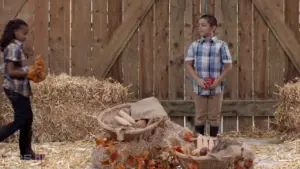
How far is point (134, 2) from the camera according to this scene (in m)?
8.39

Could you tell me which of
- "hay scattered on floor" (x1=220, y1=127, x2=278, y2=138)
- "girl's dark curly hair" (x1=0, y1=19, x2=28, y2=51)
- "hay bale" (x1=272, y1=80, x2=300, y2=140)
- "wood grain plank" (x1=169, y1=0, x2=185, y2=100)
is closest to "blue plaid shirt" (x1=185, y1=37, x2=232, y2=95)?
"hay bale" (x1=272, y1=80, x2=300, y2=140)

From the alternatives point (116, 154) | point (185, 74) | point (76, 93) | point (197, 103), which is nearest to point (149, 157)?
point (116, 154)

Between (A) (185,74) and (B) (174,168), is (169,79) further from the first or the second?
(B) (174,168)

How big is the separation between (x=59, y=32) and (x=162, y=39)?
1.35 m

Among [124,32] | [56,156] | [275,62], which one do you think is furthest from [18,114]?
[275,62]

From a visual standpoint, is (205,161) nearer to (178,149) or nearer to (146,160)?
(178,149)

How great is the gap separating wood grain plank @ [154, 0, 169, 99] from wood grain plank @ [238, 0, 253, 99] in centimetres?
96

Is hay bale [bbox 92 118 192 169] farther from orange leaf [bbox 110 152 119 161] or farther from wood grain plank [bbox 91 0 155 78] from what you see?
wood grain plank [bbox 91 0 155 78]

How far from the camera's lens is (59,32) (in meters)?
8.44

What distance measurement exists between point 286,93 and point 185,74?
1.40 m

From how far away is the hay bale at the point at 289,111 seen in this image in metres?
7.66

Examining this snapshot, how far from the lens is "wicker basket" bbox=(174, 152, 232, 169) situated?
16.7 ft

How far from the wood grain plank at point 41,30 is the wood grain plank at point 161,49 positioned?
56.6 inches

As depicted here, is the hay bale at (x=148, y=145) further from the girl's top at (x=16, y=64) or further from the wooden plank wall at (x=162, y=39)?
the wooden plank wall at (x=162, y=39)
